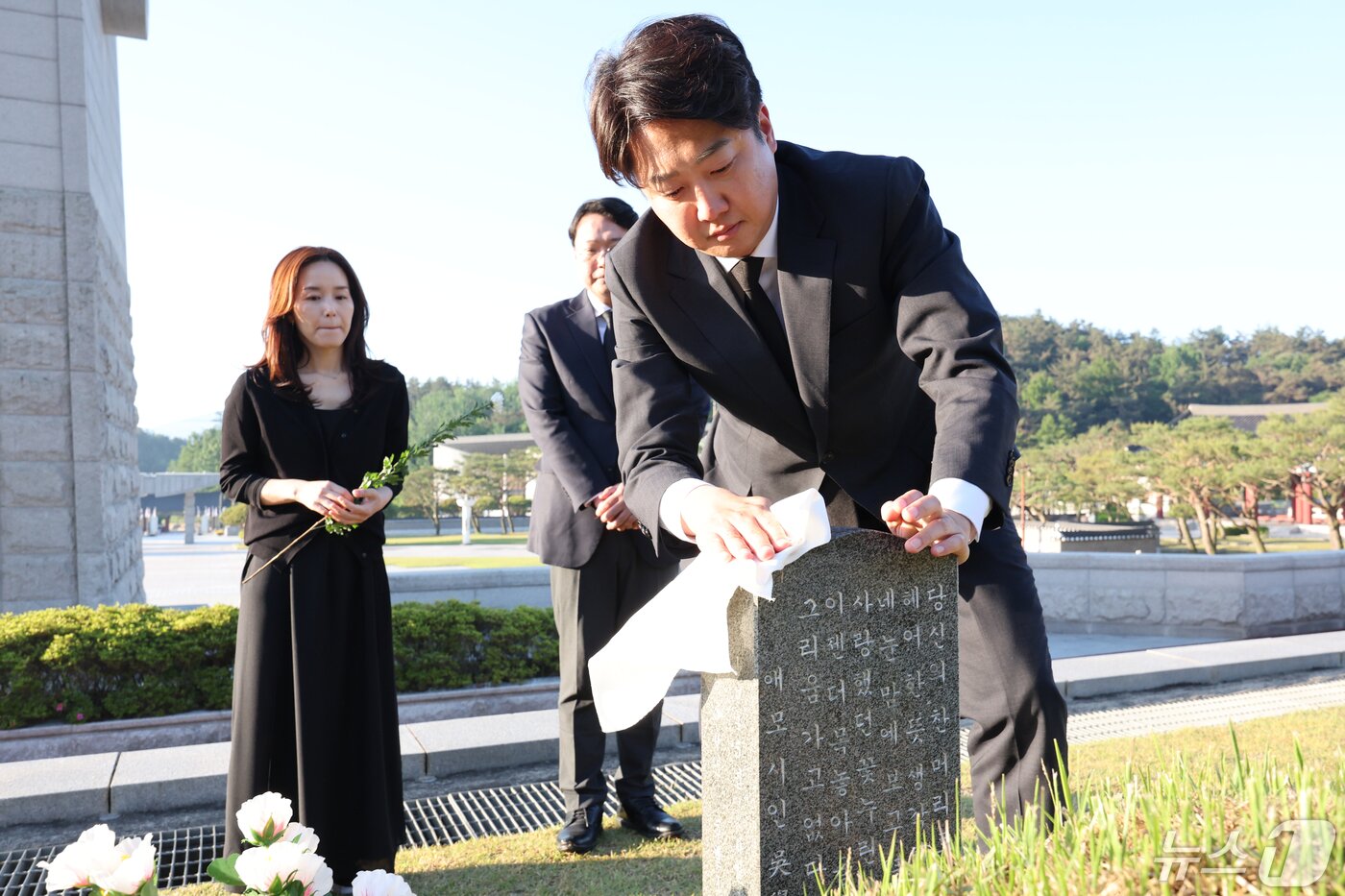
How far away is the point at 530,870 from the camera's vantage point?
3814mm

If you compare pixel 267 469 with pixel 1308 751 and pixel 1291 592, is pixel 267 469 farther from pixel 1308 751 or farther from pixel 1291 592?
pixel 1291 592

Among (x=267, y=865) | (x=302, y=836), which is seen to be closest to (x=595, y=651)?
(x=302, y=836)

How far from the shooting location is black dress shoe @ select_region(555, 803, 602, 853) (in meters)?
4.02

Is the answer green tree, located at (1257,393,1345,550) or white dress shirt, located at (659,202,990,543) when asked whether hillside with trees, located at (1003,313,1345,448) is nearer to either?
green tree, located at (1257,393,1345,550)

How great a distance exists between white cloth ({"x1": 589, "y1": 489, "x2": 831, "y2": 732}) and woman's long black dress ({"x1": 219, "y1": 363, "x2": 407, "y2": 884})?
1901mm

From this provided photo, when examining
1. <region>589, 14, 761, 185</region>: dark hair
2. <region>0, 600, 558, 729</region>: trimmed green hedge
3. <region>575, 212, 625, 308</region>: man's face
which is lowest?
<region>0, 600, 558, 729</region>: trimmed green hedge

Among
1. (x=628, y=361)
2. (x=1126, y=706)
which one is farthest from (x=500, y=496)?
(x=628, y=361)

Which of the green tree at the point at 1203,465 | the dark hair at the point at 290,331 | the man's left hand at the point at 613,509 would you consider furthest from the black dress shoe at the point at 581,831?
the green tree at the point at 1203,465

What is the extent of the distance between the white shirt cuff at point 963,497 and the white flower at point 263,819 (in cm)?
125

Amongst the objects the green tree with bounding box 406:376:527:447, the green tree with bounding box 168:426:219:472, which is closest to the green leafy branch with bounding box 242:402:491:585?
the green tree with bounding box 406:376:527:447

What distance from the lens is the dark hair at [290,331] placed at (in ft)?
12.4

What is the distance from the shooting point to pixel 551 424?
4.48 metres

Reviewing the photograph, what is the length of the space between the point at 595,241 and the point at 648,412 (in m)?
2.19

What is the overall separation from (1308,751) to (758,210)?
15.0ft
